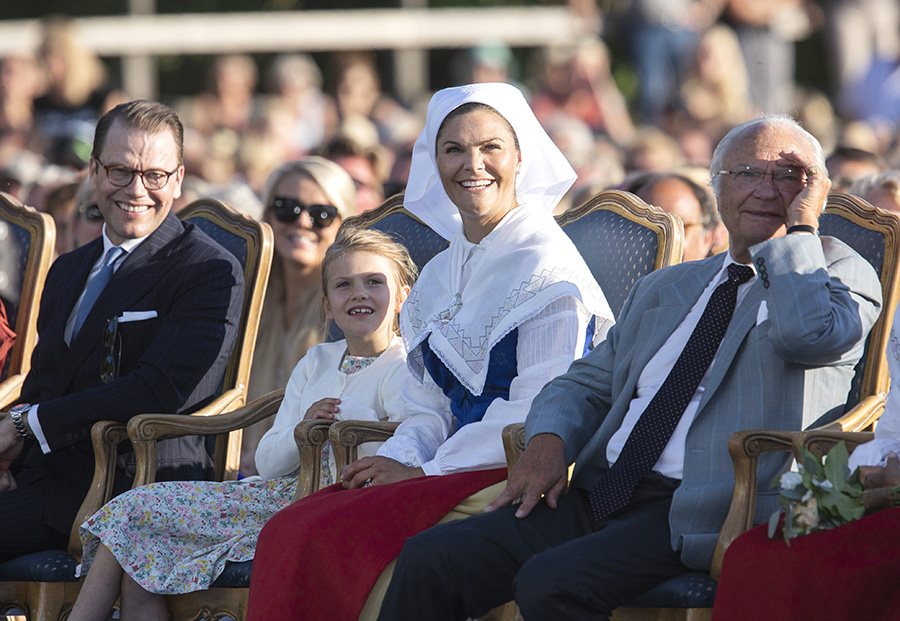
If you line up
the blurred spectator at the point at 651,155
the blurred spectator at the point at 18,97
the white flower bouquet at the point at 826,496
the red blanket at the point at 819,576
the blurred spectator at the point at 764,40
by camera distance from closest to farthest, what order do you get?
1. the red blanket at the point at 819,576
2. the white flower bouquet at the point at 826,496
3. the blurred spectator at the point at 651,155
4. the blurred spectator at the point at 764,40
5. the blurred spectator at the point at 18,97

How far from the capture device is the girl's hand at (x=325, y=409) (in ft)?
13.2

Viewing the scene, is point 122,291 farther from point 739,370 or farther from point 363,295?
point 739,370

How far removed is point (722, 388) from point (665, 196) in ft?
6.45

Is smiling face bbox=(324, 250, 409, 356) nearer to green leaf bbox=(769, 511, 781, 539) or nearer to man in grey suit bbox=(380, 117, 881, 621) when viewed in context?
man in grey suit bbox=(380, 117, 881, 621)

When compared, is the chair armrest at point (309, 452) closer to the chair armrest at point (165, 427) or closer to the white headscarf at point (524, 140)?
the chair armrest at point (165, 427)

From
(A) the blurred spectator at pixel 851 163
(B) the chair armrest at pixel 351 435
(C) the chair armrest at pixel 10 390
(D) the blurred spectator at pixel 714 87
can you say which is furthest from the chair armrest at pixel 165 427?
(D) the blurred spectator at pixel 714 87

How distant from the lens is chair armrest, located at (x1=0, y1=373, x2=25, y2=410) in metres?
4.86

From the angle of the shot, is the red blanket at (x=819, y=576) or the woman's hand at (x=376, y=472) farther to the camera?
the woman's hand at (x=376, y=472)

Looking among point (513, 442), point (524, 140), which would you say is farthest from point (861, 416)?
point (524, 140)

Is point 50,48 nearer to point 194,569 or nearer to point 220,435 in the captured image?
point 220,435

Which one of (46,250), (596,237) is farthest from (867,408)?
(46,250)

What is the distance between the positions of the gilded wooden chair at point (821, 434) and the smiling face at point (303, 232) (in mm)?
1961

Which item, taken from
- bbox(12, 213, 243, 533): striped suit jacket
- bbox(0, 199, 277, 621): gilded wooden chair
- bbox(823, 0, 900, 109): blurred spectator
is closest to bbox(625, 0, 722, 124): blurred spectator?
bbox(823, 0, 900, 109): blurred spectator

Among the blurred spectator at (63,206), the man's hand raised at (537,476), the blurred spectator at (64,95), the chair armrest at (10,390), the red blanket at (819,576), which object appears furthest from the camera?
the blurred spectator at (64,95)
